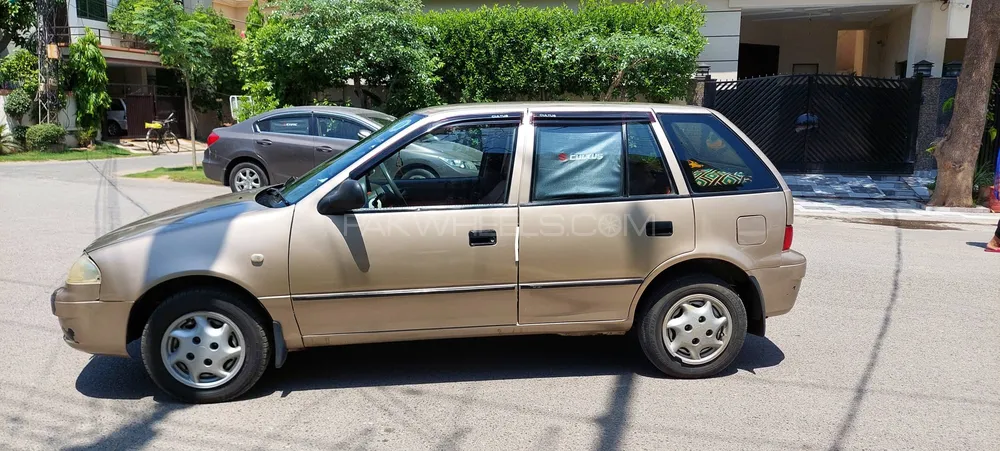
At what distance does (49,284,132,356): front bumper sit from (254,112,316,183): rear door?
26.5 ft

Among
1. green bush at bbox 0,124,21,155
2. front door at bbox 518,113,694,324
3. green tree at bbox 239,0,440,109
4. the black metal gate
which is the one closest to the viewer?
front door at bbox 518,113,694,324

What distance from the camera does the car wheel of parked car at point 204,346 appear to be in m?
4.32

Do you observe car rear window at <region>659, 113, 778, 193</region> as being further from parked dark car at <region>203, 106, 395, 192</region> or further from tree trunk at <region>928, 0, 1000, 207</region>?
tree trunk at <region>928, 0, 1000, 207</region>

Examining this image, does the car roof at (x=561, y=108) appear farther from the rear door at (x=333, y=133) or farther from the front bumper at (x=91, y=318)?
the rear door at (x=333, y=133)

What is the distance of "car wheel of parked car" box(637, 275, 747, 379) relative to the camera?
15.6 ft

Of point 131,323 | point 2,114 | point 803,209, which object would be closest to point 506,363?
point 131,323

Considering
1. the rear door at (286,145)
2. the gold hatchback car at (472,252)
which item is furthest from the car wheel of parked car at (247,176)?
the gold hatchback car at (472,252)

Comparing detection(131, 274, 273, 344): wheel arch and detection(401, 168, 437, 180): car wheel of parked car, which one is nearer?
detection(131, 274, 273, 344): wheel arch

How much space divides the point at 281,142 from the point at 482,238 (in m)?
8.80

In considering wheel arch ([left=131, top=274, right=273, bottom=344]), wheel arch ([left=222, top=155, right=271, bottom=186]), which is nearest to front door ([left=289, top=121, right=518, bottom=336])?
wheel arch ([left=131, top=274, right=273, bottom=344])

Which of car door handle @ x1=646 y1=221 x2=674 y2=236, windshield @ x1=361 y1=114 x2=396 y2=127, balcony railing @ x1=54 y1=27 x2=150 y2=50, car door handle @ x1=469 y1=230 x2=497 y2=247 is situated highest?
balcony railing @ x1=54 y1=27 x2=150 y2=50

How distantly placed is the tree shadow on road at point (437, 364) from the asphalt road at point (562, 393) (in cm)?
2

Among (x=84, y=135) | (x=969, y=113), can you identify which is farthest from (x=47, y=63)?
(x=969, y=113)

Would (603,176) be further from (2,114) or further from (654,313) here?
(2,114)
